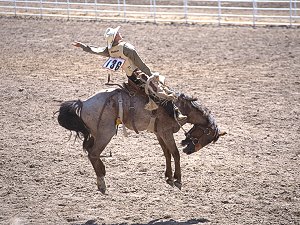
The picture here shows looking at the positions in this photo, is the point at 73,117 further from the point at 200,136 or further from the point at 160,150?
the point at 160,150

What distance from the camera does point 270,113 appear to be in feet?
39.3

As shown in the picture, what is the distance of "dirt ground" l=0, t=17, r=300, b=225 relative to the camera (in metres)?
8.04

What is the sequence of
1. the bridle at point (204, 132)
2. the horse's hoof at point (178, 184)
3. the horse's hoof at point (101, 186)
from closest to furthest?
1. the horse's hoof at point (101, 186)
2. the horse's hoof at point (178, 184)
3. the bridle at point (204, 132)

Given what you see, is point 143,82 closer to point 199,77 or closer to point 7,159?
point 7,159

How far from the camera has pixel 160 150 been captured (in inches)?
403

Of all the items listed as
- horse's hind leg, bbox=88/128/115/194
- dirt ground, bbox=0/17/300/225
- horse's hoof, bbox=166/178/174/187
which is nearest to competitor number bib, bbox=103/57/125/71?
horse's hind leg, bbox=88/128/115/194

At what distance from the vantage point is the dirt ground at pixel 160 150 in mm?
8039

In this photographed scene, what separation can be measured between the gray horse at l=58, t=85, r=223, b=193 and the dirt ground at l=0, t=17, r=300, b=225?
0.55m

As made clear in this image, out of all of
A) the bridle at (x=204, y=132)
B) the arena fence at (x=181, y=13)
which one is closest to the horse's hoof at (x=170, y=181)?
the bridle at (x=204, y=132)

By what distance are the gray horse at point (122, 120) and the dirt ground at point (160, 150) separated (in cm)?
55

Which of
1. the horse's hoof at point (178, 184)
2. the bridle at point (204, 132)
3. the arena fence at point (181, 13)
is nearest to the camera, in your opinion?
the horse's hoof at point (178, 184)

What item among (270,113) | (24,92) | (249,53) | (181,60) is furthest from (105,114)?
(249,53)

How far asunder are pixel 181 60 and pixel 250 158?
22.5 feet

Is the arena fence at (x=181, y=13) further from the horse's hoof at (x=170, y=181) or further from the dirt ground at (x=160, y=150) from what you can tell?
the horse's hoof at (x=170, y=181)
